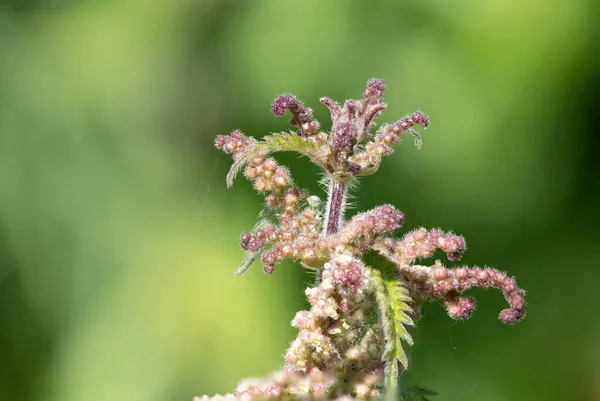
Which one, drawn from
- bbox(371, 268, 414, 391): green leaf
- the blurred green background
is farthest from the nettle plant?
the blurred green background

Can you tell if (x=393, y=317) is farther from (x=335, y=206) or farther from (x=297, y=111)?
(x=297, y=111)

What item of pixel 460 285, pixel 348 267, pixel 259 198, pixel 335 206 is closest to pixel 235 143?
pixel 335 206

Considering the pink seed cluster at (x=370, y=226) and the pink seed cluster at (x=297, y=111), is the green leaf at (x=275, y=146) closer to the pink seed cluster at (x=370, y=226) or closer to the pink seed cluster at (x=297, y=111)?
the pink seed cluster at (x=297, y=111)

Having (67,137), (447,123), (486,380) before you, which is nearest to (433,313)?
(486,380)

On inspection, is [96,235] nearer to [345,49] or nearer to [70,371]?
[70,371]

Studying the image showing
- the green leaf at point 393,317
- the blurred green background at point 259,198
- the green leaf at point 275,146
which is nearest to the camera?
the green leaf at point 393,317

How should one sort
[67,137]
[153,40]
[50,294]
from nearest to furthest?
1. [50,294]
2. [67,137]
3. [153,40]

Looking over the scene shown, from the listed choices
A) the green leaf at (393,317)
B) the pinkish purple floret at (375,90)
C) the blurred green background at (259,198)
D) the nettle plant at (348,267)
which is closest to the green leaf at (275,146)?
the nettle plant at (348,267)
